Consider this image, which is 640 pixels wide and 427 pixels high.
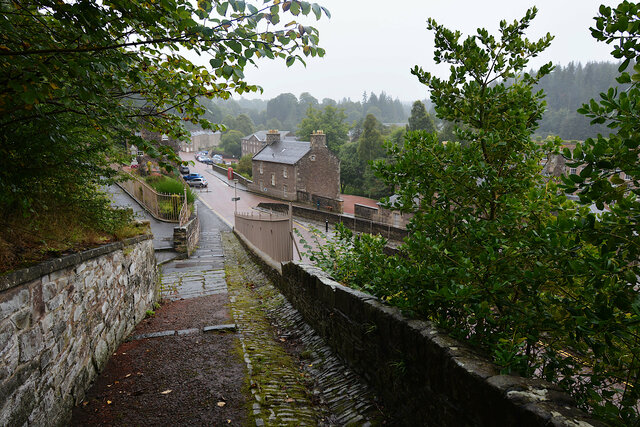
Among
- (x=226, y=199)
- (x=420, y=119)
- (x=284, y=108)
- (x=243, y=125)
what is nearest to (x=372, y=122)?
(x=420, y=119)

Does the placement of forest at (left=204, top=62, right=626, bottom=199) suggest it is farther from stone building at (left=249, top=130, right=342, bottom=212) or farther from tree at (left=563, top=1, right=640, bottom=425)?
stone building at (left=249, top=130, right=342, bottom=212)

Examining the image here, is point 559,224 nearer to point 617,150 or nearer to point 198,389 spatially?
point 617,150

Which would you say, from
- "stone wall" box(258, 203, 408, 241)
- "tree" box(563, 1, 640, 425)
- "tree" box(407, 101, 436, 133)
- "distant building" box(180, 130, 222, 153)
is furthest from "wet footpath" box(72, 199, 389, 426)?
"distant building" box(180, 130, 222, 153)

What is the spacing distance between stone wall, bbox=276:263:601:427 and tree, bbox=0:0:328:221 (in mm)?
2480

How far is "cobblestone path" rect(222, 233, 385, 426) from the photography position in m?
3.43

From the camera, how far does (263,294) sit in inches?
320

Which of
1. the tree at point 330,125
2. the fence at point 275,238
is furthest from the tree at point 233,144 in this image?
the fence at point 275,238

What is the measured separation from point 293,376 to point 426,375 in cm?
206

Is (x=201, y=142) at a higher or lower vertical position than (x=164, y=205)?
higher

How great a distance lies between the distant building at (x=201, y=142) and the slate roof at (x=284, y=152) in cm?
5750

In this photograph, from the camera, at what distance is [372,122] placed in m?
58.4

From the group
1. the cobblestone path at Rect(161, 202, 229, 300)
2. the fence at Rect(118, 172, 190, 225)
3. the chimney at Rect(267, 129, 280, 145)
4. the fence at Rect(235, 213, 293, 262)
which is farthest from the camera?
the chimney at Rect(267, 129, 280, 145)

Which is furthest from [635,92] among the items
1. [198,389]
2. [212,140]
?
[212,140]

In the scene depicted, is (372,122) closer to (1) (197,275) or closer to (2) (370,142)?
(2) (370,142)
